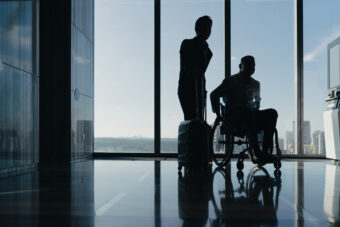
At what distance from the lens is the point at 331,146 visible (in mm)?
4375

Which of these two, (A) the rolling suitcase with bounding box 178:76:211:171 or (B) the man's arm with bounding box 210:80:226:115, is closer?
(A) the rolling suitcase with bounding box 178:76:211:171

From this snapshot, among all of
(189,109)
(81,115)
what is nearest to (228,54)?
(81,115)

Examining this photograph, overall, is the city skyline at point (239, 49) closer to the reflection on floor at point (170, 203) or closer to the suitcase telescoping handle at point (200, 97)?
the suitcase telescoping handle at point (200, 97)

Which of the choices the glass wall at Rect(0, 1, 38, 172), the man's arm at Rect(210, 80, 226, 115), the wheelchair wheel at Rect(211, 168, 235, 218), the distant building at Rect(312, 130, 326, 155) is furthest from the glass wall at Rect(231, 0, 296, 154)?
the wheelchair wheel at Rect(211, 168, 235, 218)

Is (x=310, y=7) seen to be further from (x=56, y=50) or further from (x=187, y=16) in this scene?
(x=56, y=50)

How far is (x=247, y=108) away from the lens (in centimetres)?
286

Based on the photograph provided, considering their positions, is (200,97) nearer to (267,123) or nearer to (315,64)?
(267,123)

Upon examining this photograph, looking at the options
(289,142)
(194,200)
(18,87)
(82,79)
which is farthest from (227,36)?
(194,200)

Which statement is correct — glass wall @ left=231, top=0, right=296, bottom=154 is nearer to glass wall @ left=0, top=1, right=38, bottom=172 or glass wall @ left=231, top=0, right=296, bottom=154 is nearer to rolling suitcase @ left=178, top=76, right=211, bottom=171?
rolling suitcase @ left=178, top=76, right=211, bottom=171

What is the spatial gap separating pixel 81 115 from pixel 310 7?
3.50 m

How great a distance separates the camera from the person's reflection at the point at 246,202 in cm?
119

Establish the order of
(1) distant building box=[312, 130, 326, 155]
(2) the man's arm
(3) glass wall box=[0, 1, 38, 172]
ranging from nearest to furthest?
(3) glass wall box=[0, 1, 38, 172] < (2) the man's arm < (1) distant building box=[312, 130, 326, 155]

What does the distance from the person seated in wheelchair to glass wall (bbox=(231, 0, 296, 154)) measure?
6.75 ft

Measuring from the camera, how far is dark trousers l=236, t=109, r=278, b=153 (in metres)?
2.77
